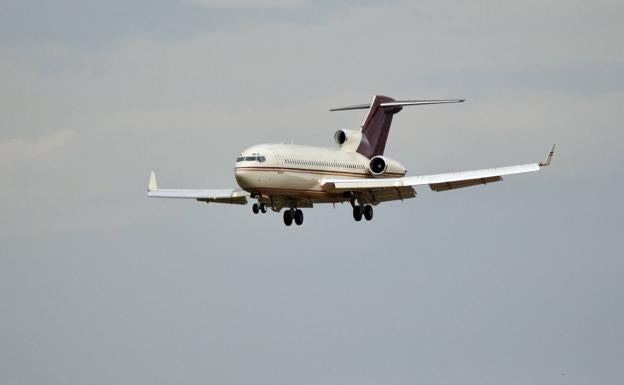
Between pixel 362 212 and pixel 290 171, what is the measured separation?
713cm

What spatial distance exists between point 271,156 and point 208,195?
27.3 ft

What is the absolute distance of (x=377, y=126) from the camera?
92375 mm

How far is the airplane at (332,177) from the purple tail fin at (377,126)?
0.19 ft

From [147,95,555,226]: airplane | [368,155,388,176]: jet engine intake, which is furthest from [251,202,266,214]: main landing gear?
[368,155,388,176]: jet engine intake

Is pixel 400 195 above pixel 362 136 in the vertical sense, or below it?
below

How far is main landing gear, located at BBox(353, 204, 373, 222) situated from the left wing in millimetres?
1773

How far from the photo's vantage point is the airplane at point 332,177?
79000 mm

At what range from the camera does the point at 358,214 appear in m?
85.8

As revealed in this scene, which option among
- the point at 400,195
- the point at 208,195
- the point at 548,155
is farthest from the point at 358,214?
the point at 548,155

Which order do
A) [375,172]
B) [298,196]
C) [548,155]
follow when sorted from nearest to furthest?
[548,155]
[298,196]
[375,172]

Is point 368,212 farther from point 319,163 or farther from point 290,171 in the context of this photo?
point 290,171

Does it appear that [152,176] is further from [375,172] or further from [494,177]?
[494,177]

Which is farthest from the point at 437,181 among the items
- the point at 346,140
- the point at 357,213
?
the point at 346,140

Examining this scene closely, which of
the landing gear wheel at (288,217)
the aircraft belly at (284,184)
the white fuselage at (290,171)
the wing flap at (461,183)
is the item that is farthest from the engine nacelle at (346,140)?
the wing flap at (461,183)
